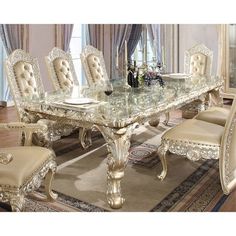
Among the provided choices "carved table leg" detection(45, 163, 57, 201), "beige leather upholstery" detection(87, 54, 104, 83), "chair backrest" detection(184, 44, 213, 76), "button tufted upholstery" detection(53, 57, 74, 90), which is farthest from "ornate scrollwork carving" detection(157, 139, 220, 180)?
"chair backrest" detection(184, 44, 213, 76)

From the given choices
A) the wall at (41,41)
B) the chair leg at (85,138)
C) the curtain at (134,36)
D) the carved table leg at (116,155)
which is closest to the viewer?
the carved table leg at (116,155)

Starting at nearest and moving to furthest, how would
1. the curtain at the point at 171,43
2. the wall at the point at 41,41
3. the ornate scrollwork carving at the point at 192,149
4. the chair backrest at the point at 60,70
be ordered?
the ornate scrollwork carving at the point at 192,149, the chair backrest at the point at 60,70, the wall at the point at 41,41, the curtain at the point at 171,43

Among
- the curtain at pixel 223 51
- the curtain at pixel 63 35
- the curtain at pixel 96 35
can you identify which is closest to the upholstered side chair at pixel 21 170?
the curtain at pixel 63 35

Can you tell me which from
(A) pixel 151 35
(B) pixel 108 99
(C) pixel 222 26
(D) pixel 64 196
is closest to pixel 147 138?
(B) pixel 108 99

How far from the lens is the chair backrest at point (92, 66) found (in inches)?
151

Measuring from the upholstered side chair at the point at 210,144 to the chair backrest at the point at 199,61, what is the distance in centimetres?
148

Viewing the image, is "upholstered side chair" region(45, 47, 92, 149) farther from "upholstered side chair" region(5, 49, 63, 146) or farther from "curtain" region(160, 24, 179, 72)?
"curtain" region(160, 24, 179, 72)

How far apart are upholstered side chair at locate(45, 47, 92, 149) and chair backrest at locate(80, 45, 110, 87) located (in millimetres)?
192

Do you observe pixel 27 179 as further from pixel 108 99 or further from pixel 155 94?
pixel 155 94

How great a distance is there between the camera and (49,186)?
8.07 ft

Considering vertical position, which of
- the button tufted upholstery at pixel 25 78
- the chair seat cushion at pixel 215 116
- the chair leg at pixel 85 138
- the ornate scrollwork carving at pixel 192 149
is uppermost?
the button tufted upholstery at pixel 25 78

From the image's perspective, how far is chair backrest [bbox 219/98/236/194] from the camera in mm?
2414

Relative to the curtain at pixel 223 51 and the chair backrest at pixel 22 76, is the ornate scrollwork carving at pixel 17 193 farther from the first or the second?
the curtain at pixel 223 51

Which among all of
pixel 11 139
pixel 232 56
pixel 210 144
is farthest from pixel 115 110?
pixel 232 56
